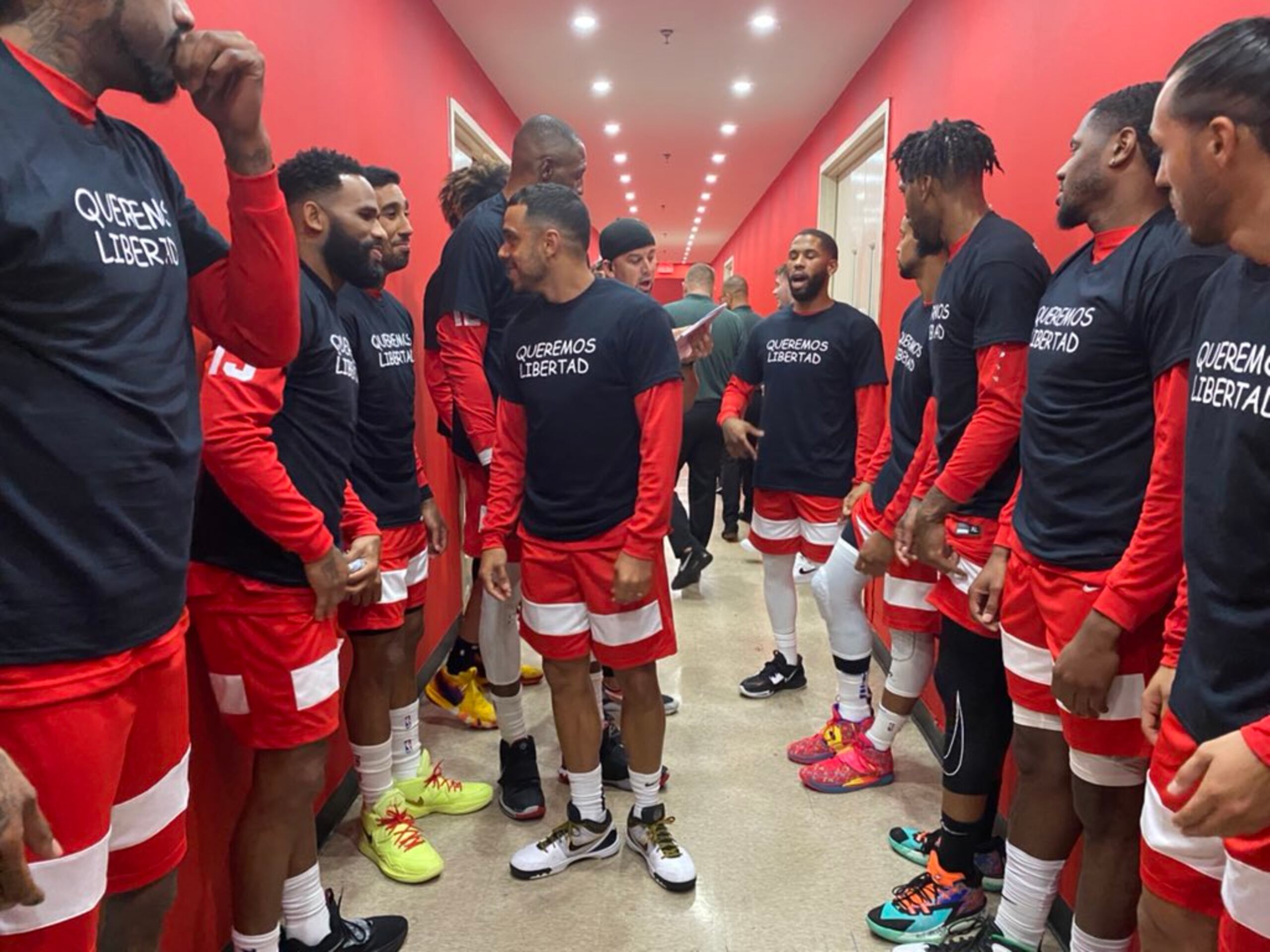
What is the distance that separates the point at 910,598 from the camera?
235cm

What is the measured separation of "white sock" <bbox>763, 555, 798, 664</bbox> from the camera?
3.15 metres

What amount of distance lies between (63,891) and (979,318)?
1.92 meters

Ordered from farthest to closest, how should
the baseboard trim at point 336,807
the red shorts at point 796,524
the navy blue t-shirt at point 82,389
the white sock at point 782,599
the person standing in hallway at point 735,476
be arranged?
the person standing in hallway at point 735,476 < the white sock at point 782,599 < the red shorts at point 796,524 < the baseboard trim at point 336,807 < the navy blue t-shirt at point 82,389

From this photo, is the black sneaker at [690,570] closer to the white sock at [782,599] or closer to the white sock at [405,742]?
the white sock at [782,599]

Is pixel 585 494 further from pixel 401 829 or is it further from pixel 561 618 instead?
pixel 401 829

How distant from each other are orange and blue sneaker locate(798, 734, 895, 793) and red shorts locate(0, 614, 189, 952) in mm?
1969

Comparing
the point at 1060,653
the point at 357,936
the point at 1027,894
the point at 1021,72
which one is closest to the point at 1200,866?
the point at 1060,653

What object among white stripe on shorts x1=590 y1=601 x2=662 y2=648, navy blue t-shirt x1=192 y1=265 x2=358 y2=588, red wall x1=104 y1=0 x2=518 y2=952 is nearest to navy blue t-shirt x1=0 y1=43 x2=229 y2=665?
navy blue t-shirt x1=192 y1=265 x2=358 y2=588

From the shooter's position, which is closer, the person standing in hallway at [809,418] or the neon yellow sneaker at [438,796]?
the neon yellow sneaker at [438,796]

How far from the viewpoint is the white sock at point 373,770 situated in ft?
7.04

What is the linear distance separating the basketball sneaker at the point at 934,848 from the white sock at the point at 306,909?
4.91 feet

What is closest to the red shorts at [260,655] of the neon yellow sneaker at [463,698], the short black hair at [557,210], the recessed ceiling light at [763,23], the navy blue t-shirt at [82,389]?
the navy blue t-shirt at [82,389]

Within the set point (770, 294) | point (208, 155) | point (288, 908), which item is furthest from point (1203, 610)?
point (770, 294)

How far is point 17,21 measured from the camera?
90cm
